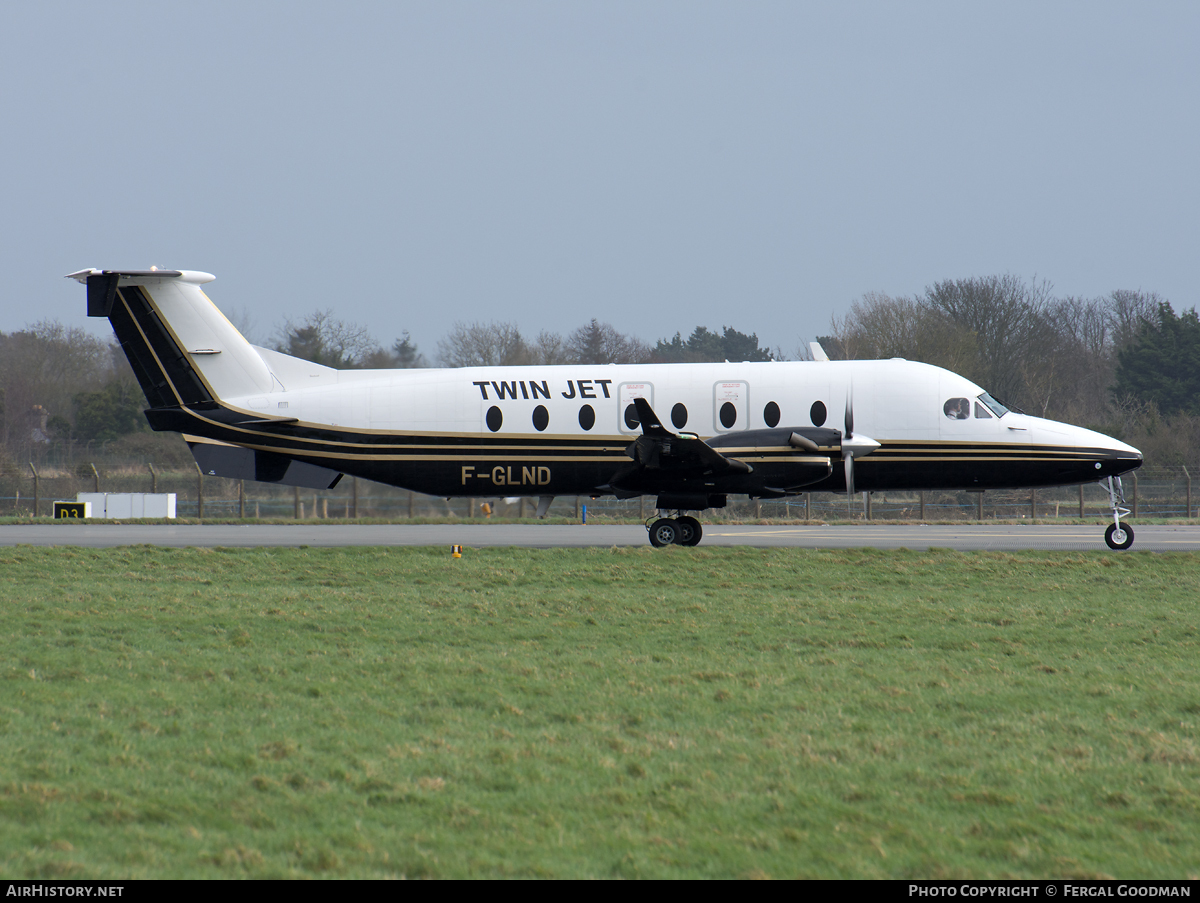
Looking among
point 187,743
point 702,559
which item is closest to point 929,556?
point 702,559

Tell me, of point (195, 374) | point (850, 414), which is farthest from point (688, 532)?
point (195, 374)

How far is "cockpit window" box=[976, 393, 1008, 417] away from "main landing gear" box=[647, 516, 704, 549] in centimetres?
637

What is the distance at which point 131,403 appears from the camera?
56438 millimetres

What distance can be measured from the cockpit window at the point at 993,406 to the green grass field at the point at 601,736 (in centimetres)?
782

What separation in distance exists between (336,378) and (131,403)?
38.5 meters

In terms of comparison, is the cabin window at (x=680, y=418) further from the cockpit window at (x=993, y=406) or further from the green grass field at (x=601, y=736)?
the green grass field at (x=601, y=736)

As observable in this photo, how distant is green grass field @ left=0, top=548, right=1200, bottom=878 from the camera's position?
4.93 meters

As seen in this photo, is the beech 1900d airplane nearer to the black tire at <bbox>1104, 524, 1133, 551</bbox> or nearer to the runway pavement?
the black tire at <bbox>1104, 524, 1133, 551</bbox>

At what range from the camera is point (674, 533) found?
21.6 m

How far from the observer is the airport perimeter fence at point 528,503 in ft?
126

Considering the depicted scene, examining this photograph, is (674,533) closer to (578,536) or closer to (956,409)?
(578,536)

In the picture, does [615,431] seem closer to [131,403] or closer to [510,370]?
[510,370]

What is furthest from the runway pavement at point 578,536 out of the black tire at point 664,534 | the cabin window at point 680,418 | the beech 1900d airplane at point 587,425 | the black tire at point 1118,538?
the cabin window at point 680,418

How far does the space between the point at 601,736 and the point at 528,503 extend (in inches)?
1245
